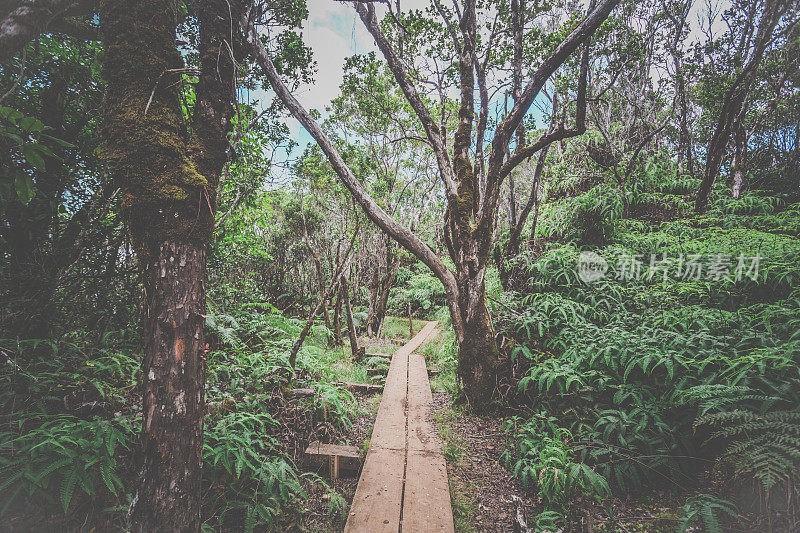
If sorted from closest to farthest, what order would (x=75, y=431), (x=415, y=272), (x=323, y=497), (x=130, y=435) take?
(x=75, y=431), (x=130, y=435), (x=323, y=497), (x=415, y=272)

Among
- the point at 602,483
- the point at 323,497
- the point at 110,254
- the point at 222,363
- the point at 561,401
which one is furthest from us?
the point at 222,363

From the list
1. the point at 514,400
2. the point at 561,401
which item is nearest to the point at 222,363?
the point at 514,400

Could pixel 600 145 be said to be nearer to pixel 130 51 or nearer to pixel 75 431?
pixel 130 51

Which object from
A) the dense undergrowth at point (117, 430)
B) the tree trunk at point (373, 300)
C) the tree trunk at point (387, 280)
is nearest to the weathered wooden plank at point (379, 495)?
the dense undergrowth at point (117, 430)

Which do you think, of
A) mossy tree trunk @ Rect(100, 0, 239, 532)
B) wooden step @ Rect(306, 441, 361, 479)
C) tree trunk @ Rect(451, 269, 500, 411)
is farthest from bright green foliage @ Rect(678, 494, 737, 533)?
mossy tree trunk @ Rect(100, 0, 239, 532)

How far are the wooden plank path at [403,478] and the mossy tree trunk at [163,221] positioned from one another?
135 cm

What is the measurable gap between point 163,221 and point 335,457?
2976 mm

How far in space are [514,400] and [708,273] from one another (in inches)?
139

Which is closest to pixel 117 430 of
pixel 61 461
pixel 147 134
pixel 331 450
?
pixel 61 461

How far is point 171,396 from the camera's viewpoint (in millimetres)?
1705

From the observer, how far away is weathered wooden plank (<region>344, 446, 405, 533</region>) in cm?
237

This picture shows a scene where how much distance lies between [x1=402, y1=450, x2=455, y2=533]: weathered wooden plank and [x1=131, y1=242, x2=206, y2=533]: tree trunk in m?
1.62

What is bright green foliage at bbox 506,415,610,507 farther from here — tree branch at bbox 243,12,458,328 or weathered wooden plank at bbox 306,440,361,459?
tree branch at bbox 243,12,458,328

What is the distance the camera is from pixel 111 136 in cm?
176
